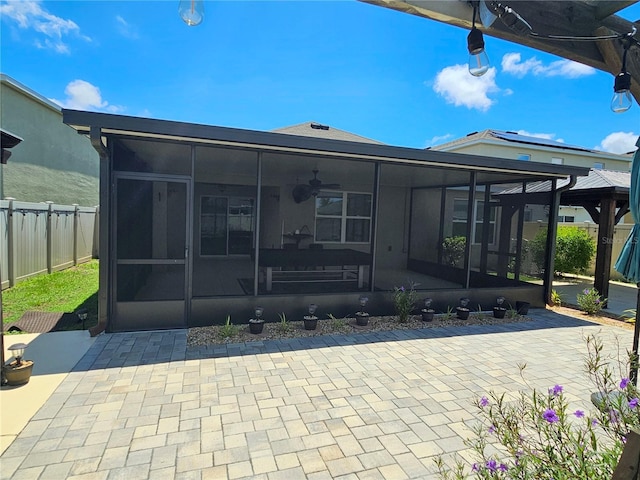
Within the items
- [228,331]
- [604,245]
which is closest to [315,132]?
[228,331]

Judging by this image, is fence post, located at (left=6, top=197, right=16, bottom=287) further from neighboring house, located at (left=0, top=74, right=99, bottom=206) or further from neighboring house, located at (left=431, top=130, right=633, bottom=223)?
neighboring house, located at (left=431, top=130, right=633, bottom=223)

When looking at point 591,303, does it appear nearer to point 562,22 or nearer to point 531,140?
point 562,22

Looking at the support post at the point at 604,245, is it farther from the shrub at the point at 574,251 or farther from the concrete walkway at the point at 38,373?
the concrete walkway at the point at 38,373

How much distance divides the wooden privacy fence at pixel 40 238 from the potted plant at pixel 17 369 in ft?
8.49

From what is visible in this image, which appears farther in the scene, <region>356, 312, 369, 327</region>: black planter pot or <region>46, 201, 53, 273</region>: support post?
<region>46, 201, 53, 273</region>: support post

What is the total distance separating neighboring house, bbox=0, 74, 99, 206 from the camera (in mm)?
9266

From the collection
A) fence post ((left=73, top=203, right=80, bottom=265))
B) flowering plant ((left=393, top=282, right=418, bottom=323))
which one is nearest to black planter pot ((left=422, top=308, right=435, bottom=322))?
flowering plant ((left=393, top=282, right=418, bottom=323))

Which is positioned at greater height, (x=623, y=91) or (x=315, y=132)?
(x=315, y=132)

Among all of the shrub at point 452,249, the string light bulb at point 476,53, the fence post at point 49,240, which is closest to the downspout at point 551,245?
the shrub at point 452,249

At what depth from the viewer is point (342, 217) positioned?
10109 millimetres

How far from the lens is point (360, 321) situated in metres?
5.21

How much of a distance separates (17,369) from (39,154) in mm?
10033

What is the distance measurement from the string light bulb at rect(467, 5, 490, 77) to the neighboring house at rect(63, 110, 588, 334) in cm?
264

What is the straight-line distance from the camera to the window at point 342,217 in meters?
9.99
